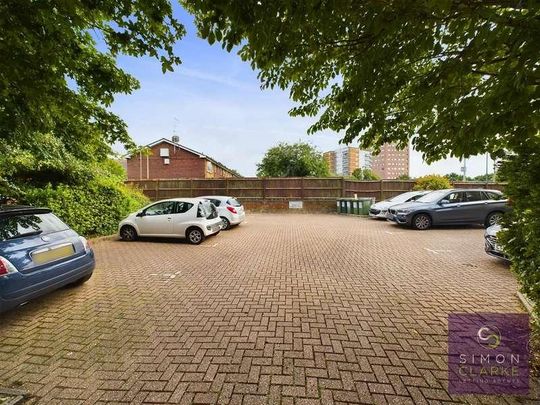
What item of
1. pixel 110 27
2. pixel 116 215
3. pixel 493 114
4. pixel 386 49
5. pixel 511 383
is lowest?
pixel 511 383

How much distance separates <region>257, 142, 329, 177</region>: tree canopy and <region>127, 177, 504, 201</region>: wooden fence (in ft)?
46.2

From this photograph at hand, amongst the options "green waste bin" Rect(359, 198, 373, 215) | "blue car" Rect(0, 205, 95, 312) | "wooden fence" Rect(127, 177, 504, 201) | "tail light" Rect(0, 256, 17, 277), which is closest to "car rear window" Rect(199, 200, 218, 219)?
"blue car" Rect(0, 205, 95, 312)

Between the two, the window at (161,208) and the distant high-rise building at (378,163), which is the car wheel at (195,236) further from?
the distant high-rise building at (378,163)

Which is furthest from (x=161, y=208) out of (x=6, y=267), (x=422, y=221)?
(x=422, y=221)

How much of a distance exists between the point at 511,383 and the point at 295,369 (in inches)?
74.6

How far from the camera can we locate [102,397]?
2.34m

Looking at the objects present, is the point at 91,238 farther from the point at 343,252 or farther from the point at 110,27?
the point at 343,252

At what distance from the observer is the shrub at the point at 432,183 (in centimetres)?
1859

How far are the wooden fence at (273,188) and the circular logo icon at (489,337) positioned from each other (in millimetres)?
18246

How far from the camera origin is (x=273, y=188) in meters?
22.1

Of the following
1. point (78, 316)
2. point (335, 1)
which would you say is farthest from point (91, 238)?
point (335, 1)

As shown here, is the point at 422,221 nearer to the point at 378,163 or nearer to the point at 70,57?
the point at 70,57
